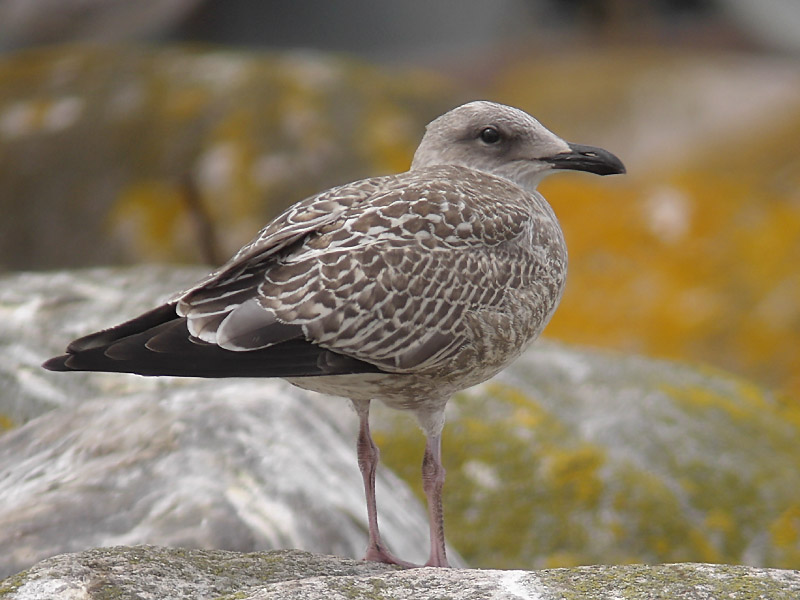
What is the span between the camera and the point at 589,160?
219 inches

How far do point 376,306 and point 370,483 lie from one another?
106cm

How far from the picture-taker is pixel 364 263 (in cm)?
456

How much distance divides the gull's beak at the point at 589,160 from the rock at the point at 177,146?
239 inches

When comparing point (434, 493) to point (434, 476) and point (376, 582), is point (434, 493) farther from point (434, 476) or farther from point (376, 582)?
point (376, 582)

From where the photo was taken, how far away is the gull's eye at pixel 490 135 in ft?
18.5

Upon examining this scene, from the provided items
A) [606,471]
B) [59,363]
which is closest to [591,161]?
[606,471]

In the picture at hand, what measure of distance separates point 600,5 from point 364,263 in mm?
19389

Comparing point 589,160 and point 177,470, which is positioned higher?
point 589,160

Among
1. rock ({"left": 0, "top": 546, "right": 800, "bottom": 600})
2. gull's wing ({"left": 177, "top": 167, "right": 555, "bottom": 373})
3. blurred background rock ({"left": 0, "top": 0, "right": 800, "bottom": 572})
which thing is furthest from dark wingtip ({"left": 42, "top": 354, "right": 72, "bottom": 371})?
blurred background rock ({"left": 0, "top": 0, "right": 800, "bottom": 572})

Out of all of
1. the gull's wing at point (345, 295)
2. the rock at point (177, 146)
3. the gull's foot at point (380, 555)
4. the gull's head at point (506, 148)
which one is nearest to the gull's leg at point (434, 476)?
the gull's foot at point (380, 555)

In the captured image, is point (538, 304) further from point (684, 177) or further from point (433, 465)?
point (684, 177)

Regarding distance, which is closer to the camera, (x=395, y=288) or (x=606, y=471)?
(x=395, y=288)

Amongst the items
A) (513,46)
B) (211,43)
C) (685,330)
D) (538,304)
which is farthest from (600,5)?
(538,304)

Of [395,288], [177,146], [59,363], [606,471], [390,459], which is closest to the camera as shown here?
[59,363]
